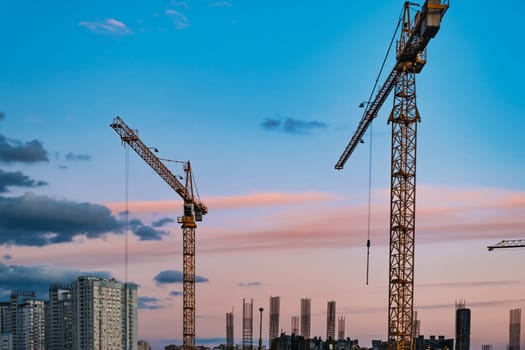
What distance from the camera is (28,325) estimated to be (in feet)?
380

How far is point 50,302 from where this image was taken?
111 metres

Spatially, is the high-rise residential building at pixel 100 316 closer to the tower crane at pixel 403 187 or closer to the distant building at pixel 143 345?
the distant building at pixel 143 345

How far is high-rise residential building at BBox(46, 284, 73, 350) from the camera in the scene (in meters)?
107

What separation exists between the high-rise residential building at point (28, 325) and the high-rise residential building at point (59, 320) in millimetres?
4267

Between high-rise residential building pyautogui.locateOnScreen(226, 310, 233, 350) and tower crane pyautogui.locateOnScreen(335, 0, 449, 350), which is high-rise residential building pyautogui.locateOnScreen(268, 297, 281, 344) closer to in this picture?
high-rise residential building pyautogui.locateOnScreen(226, 310, 233, 350)

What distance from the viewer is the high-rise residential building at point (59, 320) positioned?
10662 cm

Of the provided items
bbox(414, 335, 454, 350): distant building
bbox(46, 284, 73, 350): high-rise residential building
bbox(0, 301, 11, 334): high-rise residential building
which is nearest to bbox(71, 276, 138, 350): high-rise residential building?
bbox(46, 284, 73, 350): high-rise residential building

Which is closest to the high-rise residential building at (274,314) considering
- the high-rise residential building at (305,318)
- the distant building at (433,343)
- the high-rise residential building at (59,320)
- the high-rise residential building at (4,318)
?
the high-rise residential building at (305,318)

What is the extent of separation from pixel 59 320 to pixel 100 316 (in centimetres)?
1023

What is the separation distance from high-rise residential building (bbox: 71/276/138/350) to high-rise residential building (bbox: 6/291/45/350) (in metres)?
14.2

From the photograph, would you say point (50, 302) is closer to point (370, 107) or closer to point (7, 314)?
point (7, 314)

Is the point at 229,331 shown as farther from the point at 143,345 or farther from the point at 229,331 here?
the point at 143,345

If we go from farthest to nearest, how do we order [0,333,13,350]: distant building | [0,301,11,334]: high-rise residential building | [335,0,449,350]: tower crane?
[0,301,11,334]: high-rise residential building, [0,333,13,350]: distant building, [335,0,449,350]: tower crane

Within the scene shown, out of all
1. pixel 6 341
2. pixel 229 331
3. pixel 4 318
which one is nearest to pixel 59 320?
pixel 6 341
